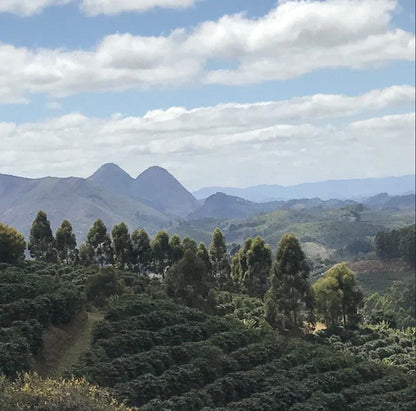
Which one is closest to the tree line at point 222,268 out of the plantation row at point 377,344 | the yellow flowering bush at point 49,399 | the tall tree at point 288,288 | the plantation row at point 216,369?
the tall tree at point 288,288

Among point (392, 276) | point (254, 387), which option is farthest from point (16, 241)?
point (392, 276)

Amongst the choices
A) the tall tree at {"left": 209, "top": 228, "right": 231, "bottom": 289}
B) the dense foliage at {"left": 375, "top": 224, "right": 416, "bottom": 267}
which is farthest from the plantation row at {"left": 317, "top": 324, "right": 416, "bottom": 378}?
the dense foliage at {"left": 375, "top": 224, "right": 416, "bottom": 267}

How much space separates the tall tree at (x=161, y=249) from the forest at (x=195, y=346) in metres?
13.9

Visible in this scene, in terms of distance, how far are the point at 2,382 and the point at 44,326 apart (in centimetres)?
1306

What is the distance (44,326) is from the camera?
27.2 m

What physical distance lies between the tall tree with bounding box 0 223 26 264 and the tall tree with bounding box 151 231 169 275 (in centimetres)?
2070

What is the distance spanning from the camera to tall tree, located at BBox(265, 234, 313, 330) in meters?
42.9

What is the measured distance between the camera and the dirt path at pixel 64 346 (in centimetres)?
2441

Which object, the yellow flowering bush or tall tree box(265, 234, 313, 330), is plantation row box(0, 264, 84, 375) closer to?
the yellow flowering bush

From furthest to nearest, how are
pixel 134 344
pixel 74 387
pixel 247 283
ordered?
pixel 247 283 < pixel 134 344 < pixel 74 387

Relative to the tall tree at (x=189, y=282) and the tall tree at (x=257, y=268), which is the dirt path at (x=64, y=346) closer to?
the tall tree at (x=189, y=282)

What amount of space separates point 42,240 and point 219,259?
855 inches

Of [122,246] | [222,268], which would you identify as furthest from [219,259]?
[122,246]

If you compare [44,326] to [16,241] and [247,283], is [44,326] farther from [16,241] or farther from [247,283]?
[247,283]
